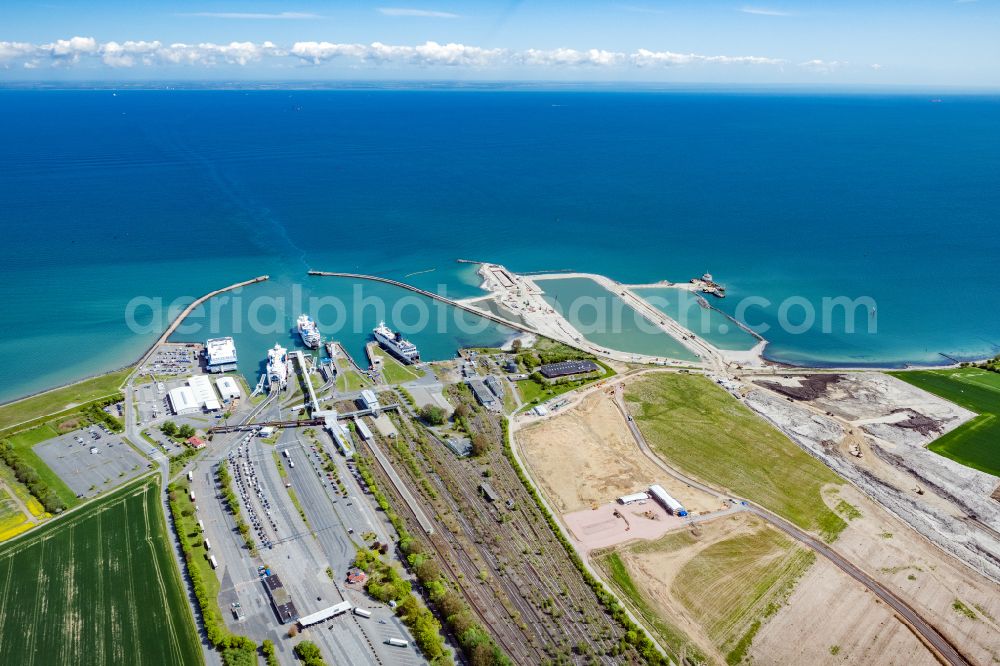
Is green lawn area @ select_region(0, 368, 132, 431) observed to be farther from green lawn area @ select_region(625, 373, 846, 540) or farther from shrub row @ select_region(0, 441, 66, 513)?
green lawn area @ select_region(625, 373, 846, 540)

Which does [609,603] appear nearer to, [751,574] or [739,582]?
[739,582]

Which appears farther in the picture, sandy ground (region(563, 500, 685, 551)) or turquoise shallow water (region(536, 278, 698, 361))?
turquoise shallow water (region(536, 278, 698, 361))

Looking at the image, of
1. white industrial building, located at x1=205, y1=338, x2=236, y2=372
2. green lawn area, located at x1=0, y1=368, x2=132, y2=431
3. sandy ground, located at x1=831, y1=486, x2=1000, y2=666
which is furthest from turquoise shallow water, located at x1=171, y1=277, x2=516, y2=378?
sandy ground, located at x1=831, y1=486, x2=1000, y2=666

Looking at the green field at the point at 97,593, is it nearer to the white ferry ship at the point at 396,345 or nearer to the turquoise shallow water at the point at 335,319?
the turquoise shallow water at the point at 335,319

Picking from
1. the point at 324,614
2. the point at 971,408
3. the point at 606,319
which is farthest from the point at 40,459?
the point at 971,408

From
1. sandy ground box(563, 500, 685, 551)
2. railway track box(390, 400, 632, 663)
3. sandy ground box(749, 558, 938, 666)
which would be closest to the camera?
sandy ground box(749, 558, 938, 666)

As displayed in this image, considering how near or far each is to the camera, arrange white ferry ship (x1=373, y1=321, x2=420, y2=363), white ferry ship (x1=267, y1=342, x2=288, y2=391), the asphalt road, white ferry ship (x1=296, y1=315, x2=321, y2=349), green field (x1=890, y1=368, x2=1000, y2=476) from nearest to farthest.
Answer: the asphalt road, green field (x1=890, y1=368, x2=1000, y2=476), white ferry ship (x1=267, y1=342, x2=288, y2=391), white ferry ship (x1=373, y1=321, x2=420, y2=363), white ferry ship (x1=296, y1=315, x2=321, y2=349)

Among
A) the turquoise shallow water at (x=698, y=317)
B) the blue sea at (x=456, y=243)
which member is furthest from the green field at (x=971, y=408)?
the turquoise shallow water at (x=698, y=317)
